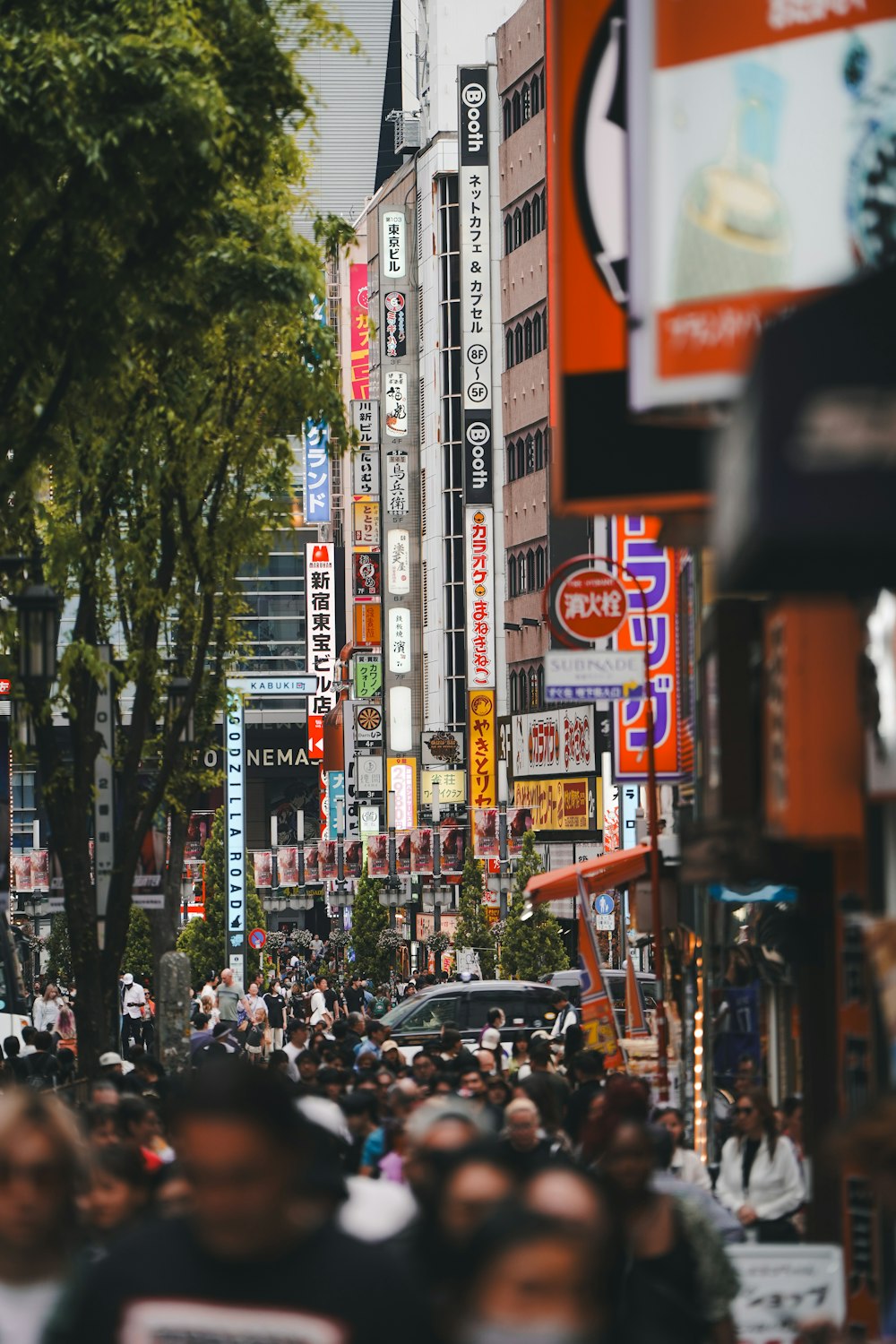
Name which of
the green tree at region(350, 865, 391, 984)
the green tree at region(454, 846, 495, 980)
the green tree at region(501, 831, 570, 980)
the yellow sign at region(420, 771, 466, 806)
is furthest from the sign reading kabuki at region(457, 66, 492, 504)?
the green tree at region(501, 831, 570, 980)

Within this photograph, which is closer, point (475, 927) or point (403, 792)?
point (475, 927)

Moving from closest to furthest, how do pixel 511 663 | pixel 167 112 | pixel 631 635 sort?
pixel 167 112, pixel 631 635, pixel 511 663

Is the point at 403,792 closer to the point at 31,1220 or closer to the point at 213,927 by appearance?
the point at 213,927

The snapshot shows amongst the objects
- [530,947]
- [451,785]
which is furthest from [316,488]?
[530,947]

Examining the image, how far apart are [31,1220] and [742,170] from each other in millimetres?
5020

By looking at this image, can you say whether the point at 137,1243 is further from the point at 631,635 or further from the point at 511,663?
the point at 511,663

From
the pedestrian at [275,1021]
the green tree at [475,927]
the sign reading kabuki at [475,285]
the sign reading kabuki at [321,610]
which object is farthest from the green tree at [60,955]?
the pedestrian at [275,1021]

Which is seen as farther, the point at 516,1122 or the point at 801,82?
the point at 516,1122

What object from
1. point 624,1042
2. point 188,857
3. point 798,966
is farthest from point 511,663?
point 798,966

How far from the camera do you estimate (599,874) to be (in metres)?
26.2

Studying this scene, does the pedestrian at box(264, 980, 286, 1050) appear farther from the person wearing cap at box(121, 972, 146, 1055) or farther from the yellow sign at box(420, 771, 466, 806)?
the yellow sign at box(420, 771, 466, 806)

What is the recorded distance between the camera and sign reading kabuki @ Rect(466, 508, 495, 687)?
83438mm

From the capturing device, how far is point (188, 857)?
417 feet

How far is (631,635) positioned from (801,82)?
18.8 meters
